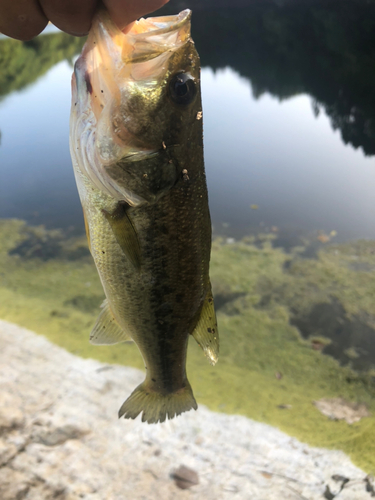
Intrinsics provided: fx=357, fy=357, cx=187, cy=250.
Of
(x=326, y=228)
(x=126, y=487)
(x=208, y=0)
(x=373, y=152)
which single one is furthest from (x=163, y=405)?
(x=208, y=0)

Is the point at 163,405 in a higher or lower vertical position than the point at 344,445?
higher

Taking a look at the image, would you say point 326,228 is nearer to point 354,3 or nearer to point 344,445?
point 344,445

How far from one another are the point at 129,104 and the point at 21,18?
0.42 meters

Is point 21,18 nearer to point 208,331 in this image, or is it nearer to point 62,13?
point 62,13

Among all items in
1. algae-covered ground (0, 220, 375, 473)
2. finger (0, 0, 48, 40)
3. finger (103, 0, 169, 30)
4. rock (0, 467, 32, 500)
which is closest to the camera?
finger (103, 0, 169, 30)

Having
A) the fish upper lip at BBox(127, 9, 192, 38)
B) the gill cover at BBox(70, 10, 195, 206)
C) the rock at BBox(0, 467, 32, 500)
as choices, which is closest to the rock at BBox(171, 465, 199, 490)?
the rock at BBox(0, 467, 32, 500)

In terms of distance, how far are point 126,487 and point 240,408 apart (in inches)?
28.6

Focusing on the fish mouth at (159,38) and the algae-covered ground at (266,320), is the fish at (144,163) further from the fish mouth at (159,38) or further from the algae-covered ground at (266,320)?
the algae-covered ground at (266,320)

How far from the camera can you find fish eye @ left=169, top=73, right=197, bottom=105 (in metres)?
0.79

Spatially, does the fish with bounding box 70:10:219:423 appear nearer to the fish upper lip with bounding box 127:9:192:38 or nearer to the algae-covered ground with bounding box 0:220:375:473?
the fish upper lip with bounding box 127:9:192:38

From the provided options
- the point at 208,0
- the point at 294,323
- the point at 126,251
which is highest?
the point at 208,0

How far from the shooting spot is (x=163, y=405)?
1108 mm

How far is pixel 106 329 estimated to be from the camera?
1076 millimetres

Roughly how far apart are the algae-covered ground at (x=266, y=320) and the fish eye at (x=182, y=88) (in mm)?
1730
